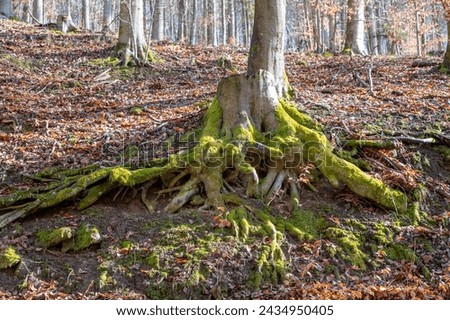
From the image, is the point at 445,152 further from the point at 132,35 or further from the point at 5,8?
the point at 5,8

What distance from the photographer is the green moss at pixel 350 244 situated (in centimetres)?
464

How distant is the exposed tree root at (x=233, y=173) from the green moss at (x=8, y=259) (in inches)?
25.5

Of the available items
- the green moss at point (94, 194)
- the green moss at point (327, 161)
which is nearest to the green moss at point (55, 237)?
the green moss at point (94, 194)

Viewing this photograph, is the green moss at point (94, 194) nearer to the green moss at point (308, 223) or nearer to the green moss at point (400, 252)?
the green moss at point (308, 223)

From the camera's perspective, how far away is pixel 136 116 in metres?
8.15

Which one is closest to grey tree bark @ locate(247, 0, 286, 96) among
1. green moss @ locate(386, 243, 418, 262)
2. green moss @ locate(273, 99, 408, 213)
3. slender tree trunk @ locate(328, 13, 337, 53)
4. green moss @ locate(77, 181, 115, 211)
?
green moss @ locate(273, 99, 408, 213)

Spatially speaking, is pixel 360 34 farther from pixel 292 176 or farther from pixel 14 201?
pixel 14 201

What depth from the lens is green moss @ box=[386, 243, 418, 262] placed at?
4.66m

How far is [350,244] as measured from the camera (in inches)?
187

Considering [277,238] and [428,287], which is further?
[277,238]

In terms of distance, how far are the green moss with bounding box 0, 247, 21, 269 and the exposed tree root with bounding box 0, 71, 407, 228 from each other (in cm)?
65

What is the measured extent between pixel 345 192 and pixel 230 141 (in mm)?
1718

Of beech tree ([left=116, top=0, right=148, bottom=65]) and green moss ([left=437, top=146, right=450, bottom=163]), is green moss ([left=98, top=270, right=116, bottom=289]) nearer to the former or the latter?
green moss ([left=437, top=146, right=450, bottom=163])
